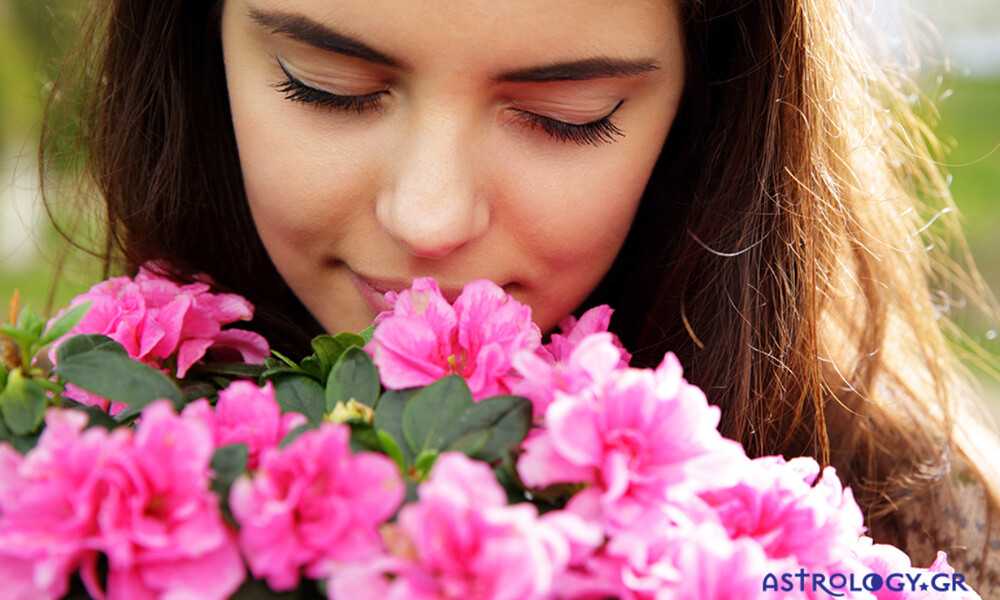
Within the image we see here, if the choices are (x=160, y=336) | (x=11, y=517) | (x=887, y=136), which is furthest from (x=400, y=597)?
(x=887, y=136)

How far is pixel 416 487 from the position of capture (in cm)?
68

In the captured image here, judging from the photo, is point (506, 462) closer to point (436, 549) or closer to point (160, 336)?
point (436, 549)

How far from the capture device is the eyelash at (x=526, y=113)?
3.71 ft

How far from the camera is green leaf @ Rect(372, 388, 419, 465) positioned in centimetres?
75

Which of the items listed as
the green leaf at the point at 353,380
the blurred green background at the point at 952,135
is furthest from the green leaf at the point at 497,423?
the blurred green background at the point at 952,135

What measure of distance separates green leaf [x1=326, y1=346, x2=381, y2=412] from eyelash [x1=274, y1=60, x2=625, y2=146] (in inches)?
16.3

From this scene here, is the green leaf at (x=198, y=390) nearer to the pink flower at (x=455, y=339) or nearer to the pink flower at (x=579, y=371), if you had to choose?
the pink flower at (x=455, y=339)

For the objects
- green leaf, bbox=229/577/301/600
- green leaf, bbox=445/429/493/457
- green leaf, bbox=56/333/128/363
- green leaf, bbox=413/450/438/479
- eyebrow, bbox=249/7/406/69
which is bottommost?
green leaf, bbox=229/577/301/600

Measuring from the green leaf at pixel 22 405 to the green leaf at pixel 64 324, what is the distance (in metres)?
0.04

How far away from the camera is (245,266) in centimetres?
163

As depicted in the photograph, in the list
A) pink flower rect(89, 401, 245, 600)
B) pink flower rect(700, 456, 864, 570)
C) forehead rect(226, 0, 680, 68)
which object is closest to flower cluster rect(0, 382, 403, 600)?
pink flower rect(89, 401, 245, 600)

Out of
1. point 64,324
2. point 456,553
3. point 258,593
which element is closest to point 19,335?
point 64,324

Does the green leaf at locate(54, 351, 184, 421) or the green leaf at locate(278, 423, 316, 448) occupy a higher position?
the green leaf at locate(278, 423, 316, 448)

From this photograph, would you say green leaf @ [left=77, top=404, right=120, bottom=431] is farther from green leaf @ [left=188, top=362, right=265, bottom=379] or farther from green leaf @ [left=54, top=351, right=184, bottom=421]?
green leaf @ [left=188, top=362, right=265, bottom=379]
